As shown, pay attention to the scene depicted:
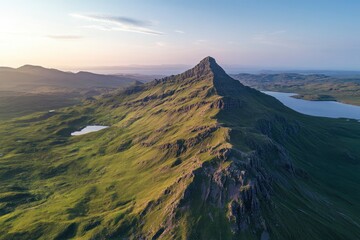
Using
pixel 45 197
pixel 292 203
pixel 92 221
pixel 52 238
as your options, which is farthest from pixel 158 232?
pixel 45 197

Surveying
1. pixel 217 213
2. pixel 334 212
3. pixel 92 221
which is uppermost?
pixel 217 213

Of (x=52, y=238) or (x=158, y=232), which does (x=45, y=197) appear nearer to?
(x=52, y=238)

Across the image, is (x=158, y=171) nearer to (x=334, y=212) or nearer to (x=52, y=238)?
(x=52, y=238)

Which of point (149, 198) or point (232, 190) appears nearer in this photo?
point (232, 190)

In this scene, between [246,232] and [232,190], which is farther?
[232,190]

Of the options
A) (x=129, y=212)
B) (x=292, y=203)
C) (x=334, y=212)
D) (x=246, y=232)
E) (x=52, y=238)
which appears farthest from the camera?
(x=334, y=212)

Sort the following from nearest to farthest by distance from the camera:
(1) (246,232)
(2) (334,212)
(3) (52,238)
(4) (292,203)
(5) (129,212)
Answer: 1. (1) (246,232)
2. (3) (52,238)
3. (5) (129,212)
4. (4) (292,203)
5. (2) (334,212)

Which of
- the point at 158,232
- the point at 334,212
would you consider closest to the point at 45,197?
the point at 158,232

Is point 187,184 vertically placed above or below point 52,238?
above

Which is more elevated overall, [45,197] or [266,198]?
[266,198]
